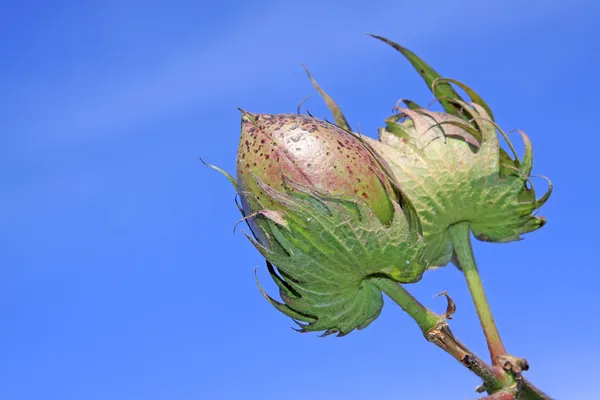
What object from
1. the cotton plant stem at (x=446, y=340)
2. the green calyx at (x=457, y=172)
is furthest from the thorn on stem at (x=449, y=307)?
the green calyx at (x=457, y=172)

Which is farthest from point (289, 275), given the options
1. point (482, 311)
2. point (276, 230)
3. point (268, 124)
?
point (482, 311)

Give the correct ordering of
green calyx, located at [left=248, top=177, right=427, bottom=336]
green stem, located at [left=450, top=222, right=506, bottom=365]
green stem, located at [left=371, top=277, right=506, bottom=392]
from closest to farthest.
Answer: green calyx, located at [left=248, top=177, right=427, bottom=336] → green stem, located at [left=371, top=277, right=506, bottom=392] → green stem, located at [left=450, top=222, right=506, bottom=365]

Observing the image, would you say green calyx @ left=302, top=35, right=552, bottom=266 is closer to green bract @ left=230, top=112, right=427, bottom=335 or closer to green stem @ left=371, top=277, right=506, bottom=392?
green bract @ left=230, top=112, right=427, bottom=335

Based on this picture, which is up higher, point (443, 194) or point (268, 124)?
point (268, 124)

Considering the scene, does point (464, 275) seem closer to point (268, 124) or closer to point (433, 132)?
point (433, 132)

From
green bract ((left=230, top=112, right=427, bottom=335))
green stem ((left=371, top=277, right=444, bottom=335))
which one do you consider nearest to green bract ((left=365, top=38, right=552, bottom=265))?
green bract ((left=230, top=112, right=427, bottom=335))

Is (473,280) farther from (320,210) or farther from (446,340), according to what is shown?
(320,210)
